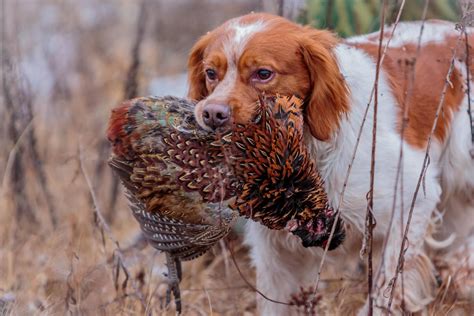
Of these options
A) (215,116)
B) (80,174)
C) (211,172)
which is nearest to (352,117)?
(215,116)

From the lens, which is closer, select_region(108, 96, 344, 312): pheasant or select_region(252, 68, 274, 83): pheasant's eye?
select_region(108, 96, 344, 312): pheasant

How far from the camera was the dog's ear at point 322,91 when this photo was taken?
137 inches

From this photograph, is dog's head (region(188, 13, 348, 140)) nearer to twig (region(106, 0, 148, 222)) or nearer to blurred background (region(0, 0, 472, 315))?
blurred background (region(0, 0, 472, 315))

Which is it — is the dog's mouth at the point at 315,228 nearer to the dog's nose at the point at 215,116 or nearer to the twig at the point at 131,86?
the dog's nose at the point at 215,116

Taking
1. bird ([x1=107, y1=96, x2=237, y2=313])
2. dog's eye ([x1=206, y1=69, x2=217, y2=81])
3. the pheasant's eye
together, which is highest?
the pheasant's eye

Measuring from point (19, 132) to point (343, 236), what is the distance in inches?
95.3

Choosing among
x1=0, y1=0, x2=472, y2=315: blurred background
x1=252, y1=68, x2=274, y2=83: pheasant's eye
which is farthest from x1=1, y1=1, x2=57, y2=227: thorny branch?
x1=252, y1=68, x2=274, y2=83: pheasant's eye

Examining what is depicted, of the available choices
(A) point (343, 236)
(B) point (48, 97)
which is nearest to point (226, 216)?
(A) point (343, 236)

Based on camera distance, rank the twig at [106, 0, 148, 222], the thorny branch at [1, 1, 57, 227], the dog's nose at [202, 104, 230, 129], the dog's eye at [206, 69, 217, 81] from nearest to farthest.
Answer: the dog's nose at [202, 104, 230, 129], the dog's eye at [206, 69, 217, 81], the thorny branch at [1, 1, 57, 227], the twig at [106, 0, 148, 222]

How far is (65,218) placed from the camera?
205 inches

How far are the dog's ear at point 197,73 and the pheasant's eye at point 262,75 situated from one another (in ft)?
1.28

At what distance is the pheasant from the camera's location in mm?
2941

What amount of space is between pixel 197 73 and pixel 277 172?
1.00 m

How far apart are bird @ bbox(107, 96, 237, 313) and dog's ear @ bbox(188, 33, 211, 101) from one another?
551mm
